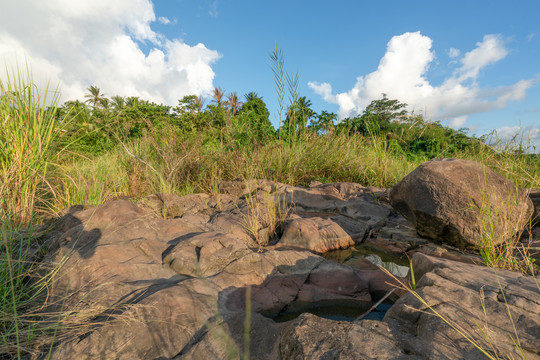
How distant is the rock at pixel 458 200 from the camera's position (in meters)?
3.05

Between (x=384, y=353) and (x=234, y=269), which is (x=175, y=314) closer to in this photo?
(x=234, y=269)

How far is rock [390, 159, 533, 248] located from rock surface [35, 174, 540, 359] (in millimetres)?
272

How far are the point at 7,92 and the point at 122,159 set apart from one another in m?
3.09

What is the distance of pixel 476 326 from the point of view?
4.79 ft

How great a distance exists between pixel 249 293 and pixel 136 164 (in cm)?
407

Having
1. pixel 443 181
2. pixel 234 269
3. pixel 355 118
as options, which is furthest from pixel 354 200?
pixel 355 118

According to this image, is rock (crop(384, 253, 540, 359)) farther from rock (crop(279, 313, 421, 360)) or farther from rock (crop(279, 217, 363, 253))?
rock (crop(279, 217, 363, 253))

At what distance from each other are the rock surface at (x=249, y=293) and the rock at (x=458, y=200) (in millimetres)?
272

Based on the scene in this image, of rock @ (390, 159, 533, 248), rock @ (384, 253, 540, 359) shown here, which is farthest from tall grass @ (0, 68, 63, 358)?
rock @ (390, 159, 533, 248)

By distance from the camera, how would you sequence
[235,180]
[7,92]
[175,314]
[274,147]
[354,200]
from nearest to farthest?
[175,314]
[7,92]
[354,200]
[235,180]
[274,147]

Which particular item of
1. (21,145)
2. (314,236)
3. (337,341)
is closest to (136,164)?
(21,145)

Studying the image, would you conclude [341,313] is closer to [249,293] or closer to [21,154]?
[249,293]

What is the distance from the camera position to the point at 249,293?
221cm

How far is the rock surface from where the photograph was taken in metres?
1.44
